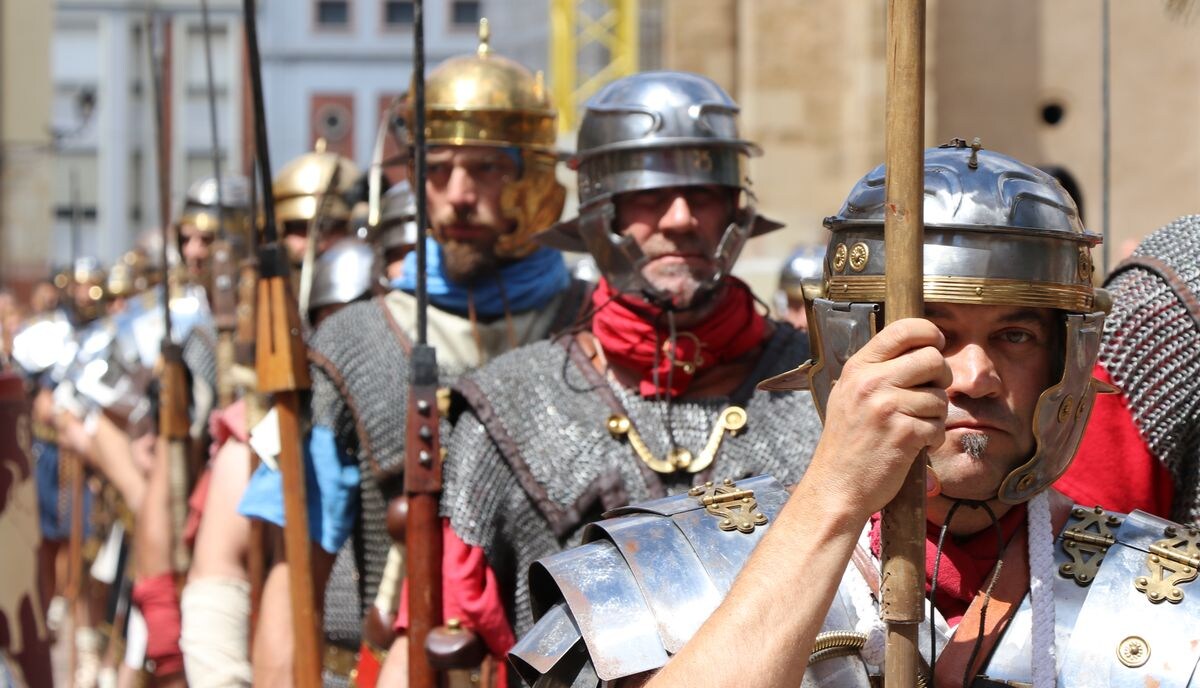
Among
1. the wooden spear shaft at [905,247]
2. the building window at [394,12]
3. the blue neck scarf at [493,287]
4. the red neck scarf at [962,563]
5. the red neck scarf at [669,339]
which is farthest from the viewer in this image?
the building window at [394,12]

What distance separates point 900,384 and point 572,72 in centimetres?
1494

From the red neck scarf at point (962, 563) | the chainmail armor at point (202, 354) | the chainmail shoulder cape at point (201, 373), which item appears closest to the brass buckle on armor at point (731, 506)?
the red neck scarf at point (962, 563)

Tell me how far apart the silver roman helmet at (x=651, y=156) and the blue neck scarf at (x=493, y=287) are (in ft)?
2.33

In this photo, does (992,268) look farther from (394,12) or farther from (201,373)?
(394,12)

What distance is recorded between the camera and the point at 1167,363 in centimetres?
399

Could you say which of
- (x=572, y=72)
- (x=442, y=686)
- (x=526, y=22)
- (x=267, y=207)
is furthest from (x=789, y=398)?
(x=526, y=22)

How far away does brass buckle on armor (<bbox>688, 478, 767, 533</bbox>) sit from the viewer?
3.08 meters

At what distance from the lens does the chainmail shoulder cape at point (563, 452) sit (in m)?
4.32

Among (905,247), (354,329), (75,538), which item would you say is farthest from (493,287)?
(75,538)

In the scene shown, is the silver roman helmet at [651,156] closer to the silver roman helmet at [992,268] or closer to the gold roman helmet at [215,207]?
the silver roman helmet at [992,268]

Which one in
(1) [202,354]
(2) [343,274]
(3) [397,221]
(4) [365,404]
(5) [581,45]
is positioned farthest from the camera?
(5) [581,45]

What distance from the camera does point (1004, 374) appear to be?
2.98 m

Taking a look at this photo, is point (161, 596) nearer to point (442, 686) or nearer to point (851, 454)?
point (442, 686)

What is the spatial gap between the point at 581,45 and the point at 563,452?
47.0 feet
